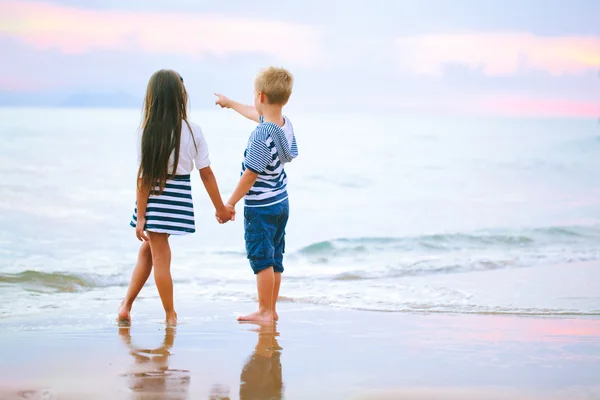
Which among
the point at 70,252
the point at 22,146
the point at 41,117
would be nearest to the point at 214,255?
the point at 70,252

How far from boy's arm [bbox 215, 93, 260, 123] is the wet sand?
132 centimetres

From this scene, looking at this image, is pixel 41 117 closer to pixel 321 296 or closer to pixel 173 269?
pixel 173 269

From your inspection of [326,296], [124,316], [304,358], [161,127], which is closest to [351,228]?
[326,296]

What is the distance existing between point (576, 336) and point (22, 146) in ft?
66.9

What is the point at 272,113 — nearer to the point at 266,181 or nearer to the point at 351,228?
the point at 266,181

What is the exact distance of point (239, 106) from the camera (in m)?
5.08

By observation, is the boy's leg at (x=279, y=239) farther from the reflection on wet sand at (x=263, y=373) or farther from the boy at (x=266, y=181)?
the reflection on wet sand at (x=263, y=373)

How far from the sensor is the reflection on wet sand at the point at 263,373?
10.7 ft

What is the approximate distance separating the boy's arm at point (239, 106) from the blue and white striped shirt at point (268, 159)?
250 mm

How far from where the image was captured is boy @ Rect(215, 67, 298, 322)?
459 cm

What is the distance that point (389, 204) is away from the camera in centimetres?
1585

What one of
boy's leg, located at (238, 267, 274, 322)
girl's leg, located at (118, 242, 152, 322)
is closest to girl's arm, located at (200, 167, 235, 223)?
boy's leg, located at (238, 267, 274, 322)

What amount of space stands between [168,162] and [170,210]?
11.2 inches

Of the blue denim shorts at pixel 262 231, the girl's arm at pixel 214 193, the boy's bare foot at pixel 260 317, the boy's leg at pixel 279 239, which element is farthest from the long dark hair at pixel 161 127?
the boy's bare foot at pixel 260 317
